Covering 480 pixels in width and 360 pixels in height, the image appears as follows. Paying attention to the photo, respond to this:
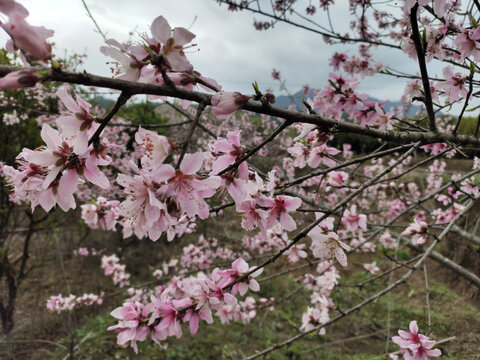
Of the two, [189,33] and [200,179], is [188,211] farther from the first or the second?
[189,33]

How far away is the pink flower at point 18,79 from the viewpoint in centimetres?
58

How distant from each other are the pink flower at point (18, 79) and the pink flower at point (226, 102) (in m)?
0.41

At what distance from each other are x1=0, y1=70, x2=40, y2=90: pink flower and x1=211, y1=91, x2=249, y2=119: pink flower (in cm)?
41

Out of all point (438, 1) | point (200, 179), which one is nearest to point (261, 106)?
point (200, 179)

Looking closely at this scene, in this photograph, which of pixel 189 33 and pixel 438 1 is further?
pixel 438 1

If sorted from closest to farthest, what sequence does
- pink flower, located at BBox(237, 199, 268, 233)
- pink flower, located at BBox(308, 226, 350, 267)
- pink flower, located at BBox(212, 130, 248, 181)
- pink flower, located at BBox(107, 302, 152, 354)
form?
1. pink flower, located at BBox(212, 130, 248, 181)
2. pink flower, located at BBox(237, 199, 268, 233)
3. pink flower, located at BBox(308, 226, 350, 267)
4. pink flower, located at BBox(107, 302, 152, 354)

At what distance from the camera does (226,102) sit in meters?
0.76

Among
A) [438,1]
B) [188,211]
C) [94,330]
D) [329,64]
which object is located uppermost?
[329,64]

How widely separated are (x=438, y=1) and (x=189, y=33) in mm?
1014

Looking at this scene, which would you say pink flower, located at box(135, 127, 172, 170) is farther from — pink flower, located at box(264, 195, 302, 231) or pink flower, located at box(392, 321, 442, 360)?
pink flower, located at box(392, 321, 442, 360)

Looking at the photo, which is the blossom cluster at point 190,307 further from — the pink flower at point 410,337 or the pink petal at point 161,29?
the pink petal at point 161,29

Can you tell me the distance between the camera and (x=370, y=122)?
1888mm

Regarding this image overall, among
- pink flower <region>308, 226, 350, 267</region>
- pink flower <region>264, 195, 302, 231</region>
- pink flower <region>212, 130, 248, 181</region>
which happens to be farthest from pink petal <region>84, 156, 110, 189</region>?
pink flower <region>308, 226, 350, 267</region>

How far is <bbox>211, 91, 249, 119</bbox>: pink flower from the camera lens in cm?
76
